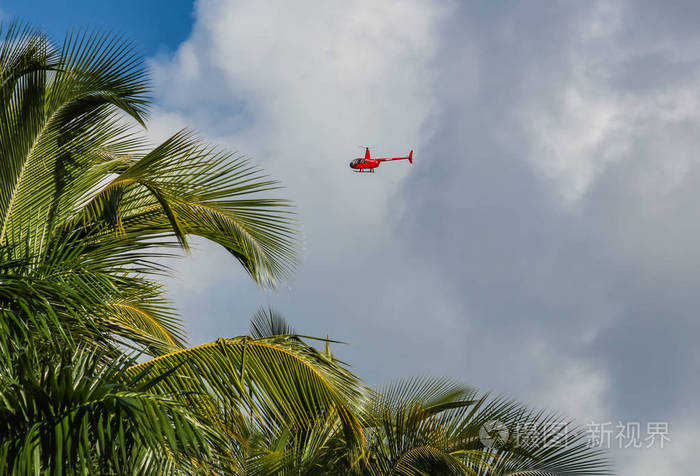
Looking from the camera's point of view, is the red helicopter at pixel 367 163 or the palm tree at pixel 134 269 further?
the red helicopter at pixel 367 163

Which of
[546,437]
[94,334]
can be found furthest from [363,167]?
[94,334]

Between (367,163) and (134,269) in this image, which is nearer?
(134,269)

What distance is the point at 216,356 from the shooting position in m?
6.08

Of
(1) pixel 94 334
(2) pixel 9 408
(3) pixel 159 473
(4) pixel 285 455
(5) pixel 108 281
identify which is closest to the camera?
(2) pixel 9 408

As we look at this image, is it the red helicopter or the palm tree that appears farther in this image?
the red helicopter

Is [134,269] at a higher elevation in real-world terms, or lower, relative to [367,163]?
lower

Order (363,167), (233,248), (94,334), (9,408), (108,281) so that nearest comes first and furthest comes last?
(9,408)
(108,281)
(94,334)
(233,248)
(363,167)

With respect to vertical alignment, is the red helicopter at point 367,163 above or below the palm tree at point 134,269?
above

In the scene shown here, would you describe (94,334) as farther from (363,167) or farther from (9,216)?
(363,167)

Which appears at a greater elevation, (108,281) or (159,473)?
(108,281)

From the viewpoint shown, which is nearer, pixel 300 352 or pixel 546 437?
pixel 300 352

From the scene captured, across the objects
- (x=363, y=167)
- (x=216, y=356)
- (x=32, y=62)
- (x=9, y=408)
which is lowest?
(x=9, y=408)

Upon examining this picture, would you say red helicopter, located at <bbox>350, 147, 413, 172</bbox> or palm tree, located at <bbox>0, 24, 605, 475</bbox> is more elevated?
red helicopter, located at <bbox>350, 147, 413, 172</bbox>

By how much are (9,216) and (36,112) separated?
943mm
